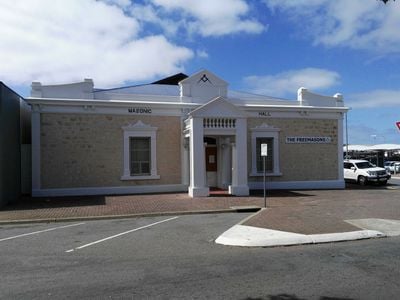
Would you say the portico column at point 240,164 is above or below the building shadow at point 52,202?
above

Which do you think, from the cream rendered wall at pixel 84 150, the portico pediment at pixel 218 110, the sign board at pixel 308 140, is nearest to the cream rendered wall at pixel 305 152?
the sign board at pixel 308 140

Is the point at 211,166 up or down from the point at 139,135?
down

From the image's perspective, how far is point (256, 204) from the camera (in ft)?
57.1

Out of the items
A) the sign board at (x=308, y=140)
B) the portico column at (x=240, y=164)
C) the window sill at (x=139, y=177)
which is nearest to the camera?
the portico column at (x=240, y=164)

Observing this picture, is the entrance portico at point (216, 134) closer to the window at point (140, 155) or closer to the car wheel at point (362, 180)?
the window at point (140, 155)

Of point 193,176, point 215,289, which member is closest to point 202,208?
point 193,176

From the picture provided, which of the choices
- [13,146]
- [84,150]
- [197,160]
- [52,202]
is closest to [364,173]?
[197,160]

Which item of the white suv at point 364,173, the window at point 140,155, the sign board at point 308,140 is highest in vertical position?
the sign board at point 308,140

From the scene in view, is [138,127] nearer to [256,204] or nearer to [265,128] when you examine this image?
[265,128]

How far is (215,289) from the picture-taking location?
6227 millimetres

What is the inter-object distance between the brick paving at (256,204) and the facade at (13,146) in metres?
0.79

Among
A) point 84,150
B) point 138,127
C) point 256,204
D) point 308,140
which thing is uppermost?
point 138,127

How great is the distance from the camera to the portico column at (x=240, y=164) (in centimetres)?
2062

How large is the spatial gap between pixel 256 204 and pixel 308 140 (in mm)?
8469
